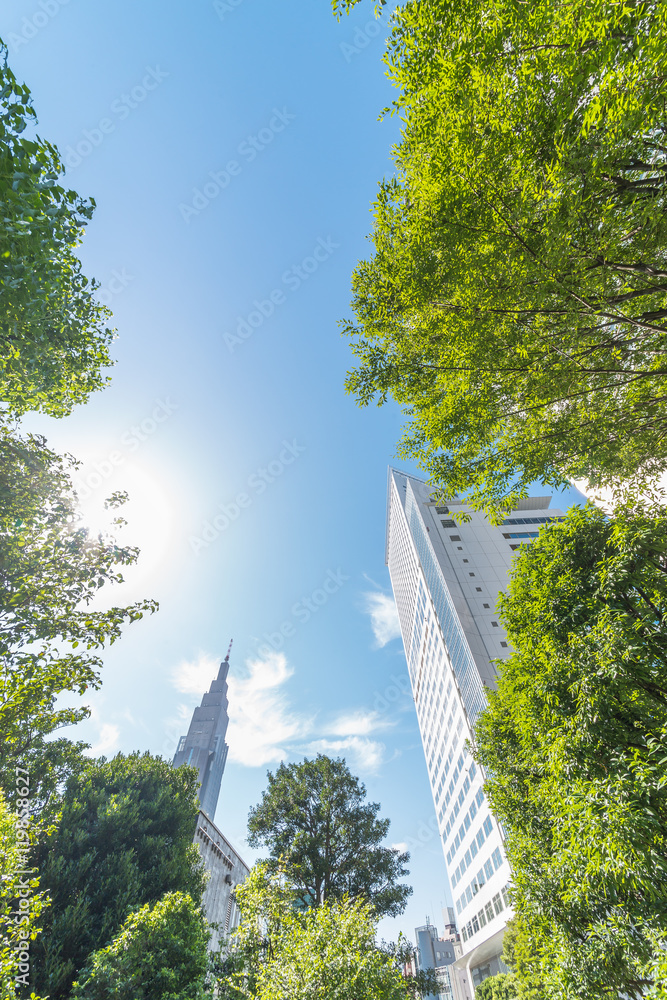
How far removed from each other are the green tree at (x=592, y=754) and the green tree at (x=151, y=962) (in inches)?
361

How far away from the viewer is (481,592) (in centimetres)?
4331

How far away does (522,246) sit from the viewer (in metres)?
5.56

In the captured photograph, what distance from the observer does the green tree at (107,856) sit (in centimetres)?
1195

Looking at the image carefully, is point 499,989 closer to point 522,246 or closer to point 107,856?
point 107,856

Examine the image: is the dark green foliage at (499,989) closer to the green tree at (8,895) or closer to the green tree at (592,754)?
the green tree at (592,754)

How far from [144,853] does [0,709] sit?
54.1ft

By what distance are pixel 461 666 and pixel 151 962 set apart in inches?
1281

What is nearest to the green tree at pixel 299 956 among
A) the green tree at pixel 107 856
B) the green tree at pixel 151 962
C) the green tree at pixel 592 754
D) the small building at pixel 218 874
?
the green tree at pixel 151 962

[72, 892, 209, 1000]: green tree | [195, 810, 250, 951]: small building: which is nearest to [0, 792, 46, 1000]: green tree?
[72, 892, 209, 1000]: green tree

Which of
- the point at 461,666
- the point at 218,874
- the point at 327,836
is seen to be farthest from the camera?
the point at 461,666

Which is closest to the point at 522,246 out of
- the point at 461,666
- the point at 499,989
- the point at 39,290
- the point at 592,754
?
the point at 39,290

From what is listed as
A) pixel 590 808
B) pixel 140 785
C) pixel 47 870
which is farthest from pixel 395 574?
pixel 590 808

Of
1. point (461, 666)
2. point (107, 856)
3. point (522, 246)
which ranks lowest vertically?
point (107, 856)

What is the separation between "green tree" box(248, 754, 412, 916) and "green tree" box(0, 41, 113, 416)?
24454 millimetres
